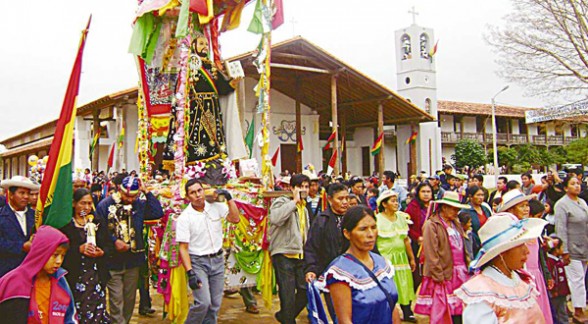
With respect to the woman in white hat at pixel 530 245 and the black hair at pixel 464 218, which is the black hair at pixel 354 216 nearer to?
the woman in white hat at pixel 530 245

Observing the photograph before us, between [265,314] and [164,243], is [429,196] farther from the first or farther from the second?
[164,243]

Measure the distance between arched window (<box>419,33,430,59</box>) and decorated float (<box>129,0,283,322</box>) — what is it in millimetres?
21841

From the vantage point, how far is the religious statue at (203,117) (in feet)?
25.9

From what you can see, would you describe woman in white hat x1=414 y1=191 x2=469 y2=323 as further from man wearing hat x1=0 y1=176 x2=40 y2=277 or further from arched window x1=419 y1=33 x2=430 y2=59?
arched window x1=419 y1=33 x2=430 y2=59

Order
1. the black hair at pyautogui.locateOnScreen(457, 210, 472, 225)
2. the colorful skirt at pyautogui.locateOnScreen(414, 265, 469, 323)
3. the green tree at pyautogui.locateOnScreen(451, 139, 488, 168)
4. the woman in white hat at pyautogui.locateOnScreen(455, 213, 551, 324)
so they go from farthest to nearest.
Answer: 1. the green tree at pyautogui.locateOnScreen(451, 139, 488, 168)
2. the black hair at pyautogui.locateOnScreen(457, 210, 472, 225)
3. the colorful skirt at pyautogui.locateOnScreen(414, 265, 469, 323)
4. the woman in white hat at pyautogui.locateOnScreen(455, 213, 551, 324)

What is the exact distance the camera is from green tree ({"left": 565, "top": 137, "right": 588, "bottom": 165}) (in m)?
31.8

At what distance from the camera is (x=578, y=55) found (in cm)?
1850

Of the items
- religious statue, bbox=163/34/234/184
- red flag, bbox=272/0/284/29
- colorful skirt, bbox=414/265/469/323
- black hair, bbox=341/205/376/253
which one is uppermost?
red flag, bbox=272/0/284/29

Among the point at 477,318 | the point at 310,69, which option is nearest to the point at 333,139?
the point at 310,69

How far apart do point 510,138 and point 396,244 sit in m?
35.0

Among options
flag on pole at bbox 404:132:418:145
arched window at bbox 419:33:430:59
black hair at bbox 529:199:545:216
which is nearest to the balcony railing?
arched window at bbox 419:33:430:59

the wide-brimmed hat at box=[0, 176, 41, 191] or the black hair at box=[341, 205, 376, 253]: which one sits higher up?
the wide-brimmed hat at box=[0, 176, 41, 191]

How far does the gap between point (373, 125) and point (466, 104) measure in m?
14.5

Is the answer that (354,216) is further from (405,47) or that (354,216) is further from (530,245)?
(405,47)
